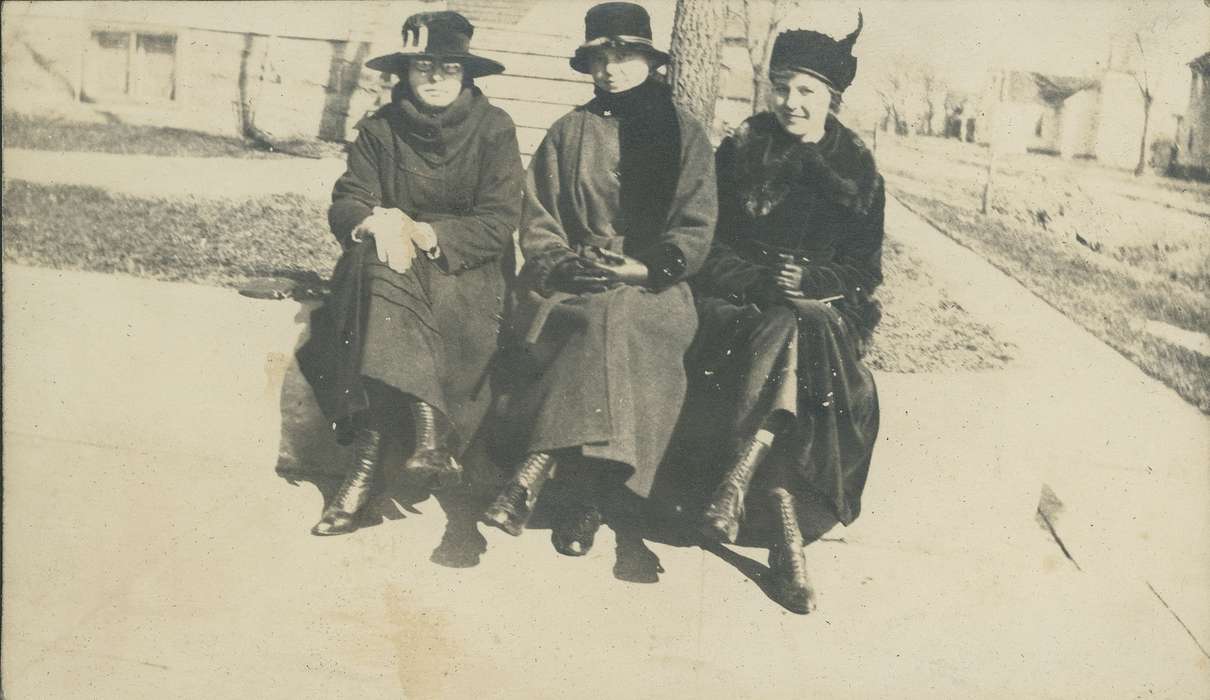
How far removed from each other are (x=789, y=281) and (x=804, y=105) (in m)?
0.55

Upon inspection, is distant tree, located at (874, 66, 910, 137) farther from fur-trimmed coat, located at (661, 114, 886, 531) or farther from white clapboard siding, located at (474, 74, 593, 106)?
A: white clapboard siding, located at (474, 74, 593, 106)

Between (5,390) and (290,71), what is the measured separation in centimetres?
152

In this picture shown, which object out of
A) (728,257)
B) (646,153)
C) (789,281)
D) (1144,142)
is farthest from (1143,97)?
(646,153)

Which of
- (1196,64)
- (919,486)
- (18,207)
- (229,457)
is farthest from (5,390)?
(1196,64)

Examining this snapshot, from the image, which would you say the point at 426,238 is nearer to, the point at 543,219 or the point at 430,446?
the point at 543,219

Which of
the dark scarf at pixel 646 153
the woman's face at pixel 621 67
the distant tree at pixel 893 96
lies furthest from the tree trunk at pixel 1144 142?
the woman's face at pixel 621 67

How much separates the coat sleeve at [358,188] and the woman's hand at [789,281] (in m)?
1.31

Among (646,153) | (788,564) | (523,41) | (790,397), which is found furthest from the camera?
(523,41)

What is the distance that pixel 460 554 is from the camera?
3.53 metres

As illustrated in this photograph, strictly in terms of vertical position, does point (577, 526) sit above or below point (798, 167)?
below

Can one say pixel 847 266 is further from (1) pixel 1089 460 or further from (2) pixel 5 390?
(2) pixel 5 390

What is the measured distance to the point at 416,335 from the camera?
347cm

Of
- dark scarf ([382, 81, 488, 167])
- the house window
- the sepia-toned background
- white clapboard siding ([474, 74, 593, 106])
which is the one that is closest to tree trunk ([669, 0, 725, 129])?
the sepia-toned background

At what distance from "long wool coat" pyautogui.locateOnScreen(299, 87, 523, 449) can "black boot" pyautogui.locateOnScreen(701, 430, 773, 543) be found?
79cm
